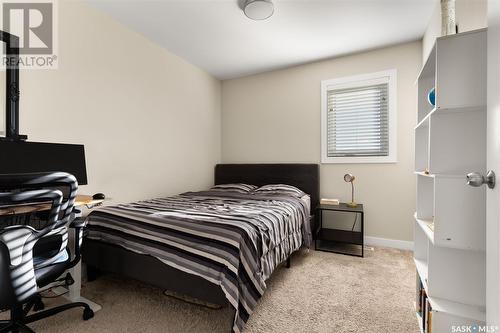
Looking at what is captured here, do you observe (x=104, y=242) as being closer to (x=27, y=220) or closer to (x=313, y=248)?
(x=27, y=220)

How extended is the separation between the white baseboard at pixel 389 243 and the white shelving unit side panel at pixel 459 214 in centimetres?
223

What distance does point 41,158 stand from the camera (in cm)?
173

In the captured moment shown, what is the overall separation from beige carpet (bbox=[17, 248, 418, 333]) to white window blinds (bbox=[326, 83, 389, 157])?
152 cm

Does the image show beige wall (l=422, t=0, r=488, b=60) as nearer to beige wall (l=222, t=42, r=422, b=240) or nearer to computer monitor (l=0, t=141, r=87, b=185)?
beige wall (l=222, t=42, r=422, b=240)

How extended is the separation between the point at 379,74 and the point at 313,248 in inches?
93.9

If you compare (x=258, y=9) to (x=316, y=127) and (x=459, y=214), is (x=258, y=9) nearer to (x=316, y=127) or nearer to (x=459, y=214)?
(x=316, y=127)

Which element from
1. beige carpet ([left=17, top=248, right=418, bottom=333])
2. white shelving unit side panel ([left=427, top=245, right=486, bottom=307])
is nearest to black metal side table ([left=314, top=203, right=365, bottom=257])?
beige carpet ([left=17, top=248, right=418, bottom=333])

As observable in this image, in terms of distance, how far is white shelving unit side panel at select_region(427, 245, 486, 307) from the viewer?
109 cm

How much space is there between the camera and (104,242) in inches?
74.8

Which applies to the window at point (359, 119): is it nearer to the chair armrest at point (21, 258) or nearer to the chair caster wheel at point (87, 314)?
the chair caster wheel at point (87, 314)

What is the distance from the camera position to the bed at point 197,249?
1.44 meters

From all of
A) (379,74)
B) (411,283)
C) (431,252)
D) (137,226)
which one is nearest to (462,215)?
(431,252)

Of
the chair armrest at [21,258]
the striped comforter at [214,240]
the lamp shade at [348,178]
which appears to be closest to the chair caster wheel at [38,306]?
the striped comforter at [214,240]

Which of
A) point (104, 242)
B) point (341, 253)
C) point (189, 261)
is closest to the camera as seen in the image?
point (189, 261)
